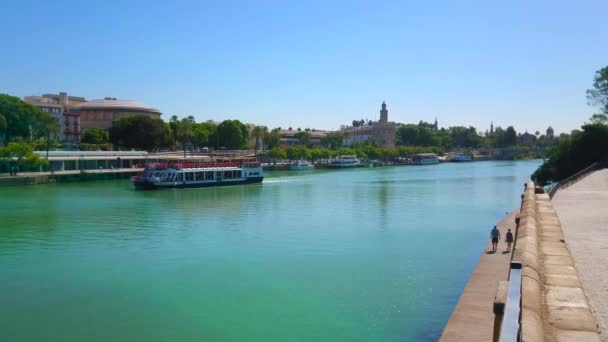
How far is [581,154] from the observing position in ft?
182

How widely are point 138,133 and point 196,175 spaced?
3880cm

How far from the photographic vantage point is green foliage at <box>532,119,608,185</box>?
54.6 m

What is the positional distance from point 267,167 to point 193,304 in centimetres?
10916

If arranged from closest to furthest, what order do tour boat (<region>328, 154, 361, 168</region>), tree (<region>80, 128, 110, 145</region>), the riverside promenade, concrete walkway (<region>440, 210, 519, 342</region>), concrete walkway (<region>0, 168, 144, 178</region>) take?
the riverside promenade < concrete walkway (<region>440, 210, 519, 342</region>) < concrete walkway (<region>0, 168, 144, 178</region>) < tree (<region>80, 128, 110, 145</region>) < tour boat (<region>328, 154, 361, 168</region>)

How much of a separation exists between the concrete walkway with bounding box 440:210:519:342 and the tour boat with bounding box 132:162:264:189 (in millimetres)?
50721

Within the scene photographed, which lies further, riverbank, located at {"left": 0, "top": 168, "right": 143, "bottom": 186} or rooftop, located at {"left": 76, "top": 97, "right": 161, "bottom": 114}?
rooftop, located at {"left": 76, "top": 97, "right": 161, "bottom": 114}

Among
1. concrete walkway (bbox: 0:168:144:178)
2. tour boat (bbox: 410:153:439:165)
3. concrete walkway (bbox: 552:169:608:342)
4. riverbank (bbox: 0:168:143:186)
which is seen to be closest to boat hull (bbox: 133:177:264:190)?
riverbank (bbox: 0:168:143:186)

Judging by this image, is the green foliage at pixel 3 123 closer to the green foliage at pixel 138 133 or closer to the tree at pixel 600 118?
the green foliage at pixel 138 133

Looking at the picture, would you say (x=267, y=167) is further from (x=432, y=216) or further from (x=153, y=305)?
(x=153, y=305)

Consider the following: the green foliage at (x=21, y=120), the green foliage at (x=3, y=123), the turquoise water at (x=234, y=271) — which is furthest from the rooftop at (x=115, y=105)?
the turquoise water at (x=234, y=271)

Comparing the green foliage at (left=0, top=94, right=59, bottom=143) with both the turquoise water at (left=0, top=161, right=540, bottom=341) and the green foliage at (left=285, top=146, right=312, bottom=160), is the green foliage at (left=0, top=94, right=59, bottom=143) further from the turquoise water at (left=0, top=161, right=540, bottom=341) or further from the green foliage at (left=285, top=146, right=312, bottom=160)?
the green foliage at (left=285, top=146, right=312, bottom=160)

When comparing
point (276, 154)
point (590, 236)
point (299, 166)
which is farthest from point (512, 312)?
point (276, 154)

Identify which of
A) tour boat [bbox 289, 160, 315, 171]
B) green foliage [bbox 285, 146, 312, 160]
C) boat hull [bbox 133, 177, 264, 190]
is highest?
green foliage [bbox 285, 146, 312, 160]

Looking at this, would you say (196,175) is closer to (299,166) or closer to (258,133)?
(299,166)
